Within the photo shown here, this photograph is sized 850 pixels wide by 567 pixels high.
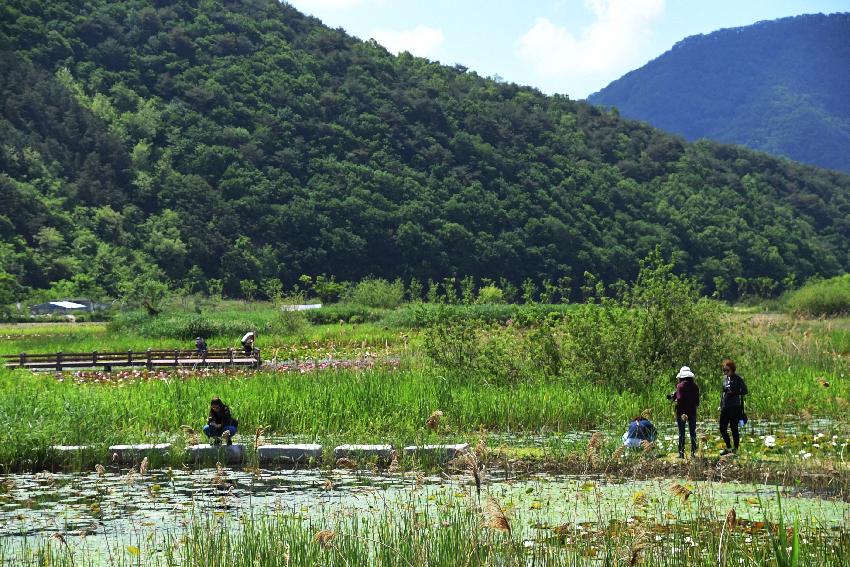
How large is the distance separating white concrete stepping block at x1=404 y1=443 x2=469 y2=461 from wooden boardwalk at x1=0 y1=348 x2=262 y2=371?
1545 cm

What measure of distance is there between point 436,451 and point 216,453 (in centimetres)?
332

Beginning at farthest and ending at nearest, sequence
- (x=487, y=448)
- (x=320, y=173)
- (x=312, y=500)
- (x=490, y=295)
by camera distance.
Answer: (x=320, y=173) → (x=490, y=295) → (x=487, y=448) → (x=312, y=500)

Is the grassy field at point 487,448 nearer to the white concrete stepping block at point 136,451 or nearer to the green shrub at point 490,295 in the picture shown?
the white concrete stepping block at point 136,451

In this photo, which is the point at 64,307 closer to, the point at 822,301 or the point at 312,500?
Answer: the point at 822,301

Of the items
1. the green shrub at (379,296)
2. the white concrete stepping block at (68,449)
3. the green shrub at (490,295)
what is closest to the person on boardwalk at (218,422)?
the white concrete stepping block at (68,449)

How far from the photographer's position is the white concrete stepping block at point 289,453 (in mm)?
14844

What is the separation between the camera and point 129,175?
92.4m

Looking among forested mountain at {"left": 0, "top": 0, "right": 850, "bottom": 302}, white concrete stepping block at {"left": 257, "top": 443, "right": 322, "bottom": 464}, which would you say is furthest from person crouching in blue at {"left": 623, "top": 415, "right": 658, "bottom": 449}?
forested mountain at {"left": 0, "top": 0, "right": 850, "bottom": 302}

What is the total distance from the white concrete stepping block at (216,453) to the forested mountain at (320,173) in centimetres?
5830

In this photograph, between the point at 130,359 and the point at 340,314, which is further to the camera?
the point at 340,314

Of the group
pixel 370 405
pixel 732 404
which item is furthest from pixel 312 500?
pixel 732 404

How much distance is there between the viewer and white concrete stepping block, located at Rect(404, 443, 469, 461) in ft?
47.0

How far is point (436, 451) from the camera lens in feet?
47.5

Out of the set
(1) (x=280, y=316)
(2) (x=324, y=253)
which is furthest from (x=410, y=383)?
(2) (x=324, y=253)
